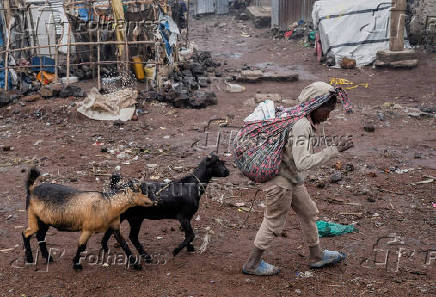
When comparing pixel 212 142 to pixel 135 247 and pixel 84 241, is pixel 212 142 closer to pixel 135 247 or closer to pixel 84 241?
pixel 135 247

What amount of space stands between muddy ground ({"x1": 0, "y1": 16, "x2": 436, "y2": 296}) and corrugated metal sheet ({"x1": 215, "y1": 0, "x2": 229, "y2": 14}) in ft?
52.3

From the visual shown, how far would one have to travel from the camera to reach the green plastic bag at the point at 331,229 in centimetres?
→ 479

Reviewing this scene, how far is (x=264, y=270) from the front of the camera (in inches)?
157

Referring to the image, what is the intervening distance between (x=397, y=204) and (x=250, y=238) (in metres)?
1.99

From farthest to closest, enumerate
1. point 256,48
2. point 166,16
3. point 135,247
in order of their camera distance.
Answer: point 256,48
point 166,16
point 135,247

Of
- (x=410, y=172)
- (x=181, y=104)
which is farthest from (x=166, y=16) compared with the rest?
(x=410, y=172)

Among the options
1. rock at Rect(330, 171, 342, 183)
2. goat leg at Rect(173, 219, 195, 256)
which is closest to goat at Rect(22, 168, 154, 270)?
goat leg at Rect(173, 219, 195, 256)

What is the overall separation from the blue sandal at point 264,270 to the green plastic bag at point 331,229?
95cm

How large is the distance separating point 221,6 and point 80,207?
2387cm

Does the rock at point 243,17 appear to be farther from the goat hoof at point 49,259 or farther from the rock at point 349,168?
the goat hoof at point 49,259

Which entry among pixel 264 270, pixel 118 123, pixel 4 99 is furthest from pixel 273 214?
pixel 4 99

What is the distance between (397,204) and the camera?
5.54 metres

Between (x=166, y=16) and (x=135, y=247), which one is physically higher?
(x=166, y=16)

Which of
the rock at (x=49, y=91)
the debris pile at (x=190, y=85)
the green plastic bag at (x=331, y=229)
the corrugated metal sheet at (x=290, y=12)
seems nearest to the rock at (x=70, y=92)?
the rock at (x=49, y=91)
